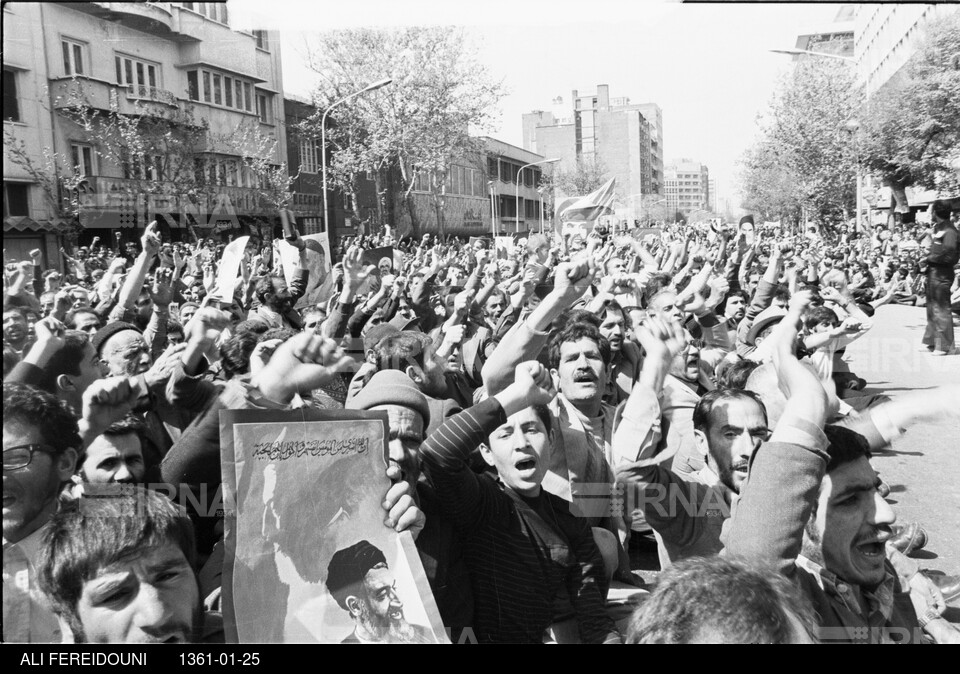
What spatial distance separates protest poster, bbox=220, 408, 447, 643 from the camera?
2.29 m

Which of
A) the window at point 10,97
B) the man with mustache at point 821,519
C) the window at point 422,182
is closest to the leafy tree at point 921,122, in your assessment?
the window at point 422,182

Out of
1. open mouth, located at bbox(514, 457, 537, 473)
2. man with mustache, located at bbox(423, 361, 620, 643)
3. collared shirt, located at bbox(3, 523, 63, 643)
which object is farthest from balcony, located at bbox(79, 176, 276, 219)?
open mouth, located at bbox(514, 457, 537, 473)

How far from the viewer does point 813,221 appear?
801 cm

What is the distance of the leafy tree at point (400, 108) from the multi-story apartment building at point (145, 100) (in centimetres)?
24

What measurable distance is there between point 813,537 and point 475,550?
997mm

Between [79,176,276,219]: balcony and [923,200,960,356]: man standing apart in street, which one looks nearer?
[79,176,276,219]: balcony

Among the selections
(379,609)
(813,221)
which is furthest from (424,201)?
(813,221)

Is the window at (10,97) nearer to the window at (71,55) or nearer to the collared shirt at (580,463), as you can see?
the window at (71,55)

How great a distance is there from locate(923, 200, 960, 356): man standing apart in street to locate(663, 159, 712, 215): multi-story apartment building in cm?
103

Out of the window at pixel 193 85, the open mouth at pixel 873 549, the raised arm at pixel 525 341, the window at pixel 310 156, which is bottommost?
the open mouth at pixel 873 549

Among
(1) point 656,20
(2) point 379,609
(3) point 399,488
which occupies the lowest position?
(2) point 379,609

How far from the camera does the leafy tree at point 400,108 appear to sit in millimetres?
2900

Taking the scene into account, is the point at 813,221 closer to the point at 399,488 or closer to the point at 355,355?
the point at 355,355

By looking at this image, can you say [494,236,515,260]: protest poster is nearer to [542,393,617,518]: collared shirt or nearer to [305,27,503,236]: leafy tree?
[305,27,503,236]: leafy tree
